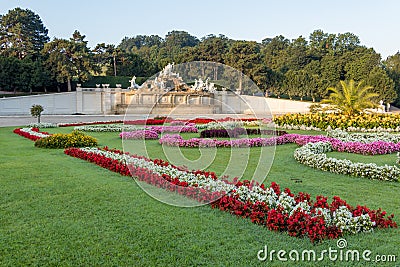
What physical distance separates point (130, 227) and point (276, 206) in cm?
147

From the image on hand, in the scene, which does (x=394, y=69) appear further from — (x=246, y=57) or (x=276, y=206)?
(x=276, y=206)

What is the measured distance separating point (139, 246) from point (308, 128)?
11.9 m

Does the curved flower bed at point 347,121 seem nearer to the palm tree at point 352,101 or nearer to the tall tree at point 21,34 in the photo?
the palm tree at point 352,101

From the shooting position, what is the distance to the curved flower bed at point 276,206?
135 inches

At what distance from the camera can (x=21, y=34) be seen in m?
34.9

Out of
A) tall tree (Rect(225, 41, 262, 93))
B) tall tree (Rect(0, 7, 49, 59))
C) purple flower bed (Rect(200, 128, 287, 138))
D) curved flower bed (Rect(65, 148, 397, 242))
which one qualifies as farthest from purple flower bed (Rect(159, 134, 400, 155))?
tall tree (Rect(0, 7, 49, 59))

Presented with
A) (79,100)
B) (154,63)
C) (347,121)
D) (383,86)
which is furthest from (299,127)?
(154,63)

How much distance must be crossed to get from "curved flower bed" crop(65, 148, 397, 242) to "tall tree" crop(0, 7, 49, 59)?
32445 mm

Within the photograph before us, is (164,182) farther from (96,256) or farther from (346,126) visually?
(346,126)

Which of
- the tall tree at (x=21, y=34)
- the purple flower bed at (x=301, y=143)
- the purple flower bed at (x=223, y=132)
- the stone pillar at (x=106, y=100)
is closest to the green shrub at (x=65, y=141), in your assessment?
the purple flower bed at (x=301, y=143)

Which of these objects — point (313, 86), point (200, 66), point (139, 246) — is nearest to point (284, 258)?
point (139, 246)

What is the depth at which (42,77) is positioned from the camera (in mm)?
30766

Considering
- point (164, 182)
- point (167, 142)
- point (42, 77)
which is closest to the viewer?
point (164, 182)

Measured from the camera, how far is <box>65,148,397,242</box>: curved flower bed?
11.3ft
